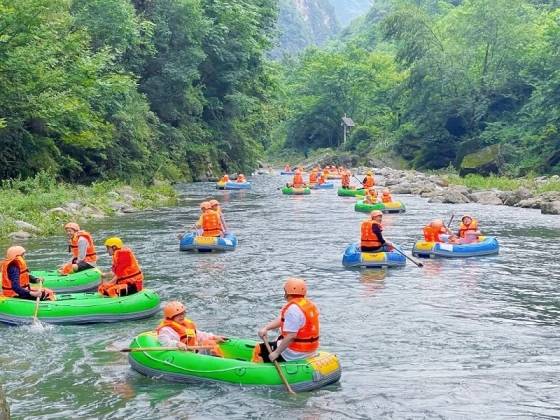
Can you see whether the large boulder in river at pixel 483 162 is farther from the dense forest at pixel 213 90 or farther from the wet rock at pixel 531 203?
the wet rock at pixel 531 203

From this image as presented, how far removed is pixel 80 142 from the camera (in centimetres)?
2516

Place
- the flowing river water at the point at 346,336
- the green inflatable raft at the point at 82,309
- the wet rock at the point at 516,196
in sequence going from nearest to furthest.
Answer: the flowing river water at the point at 346,336, the green inflatable raft at the point at 82,309, the wet rock at the point at 516,196

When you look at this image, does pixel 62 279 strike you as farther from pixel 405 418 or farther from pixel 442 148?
pixel 442 148

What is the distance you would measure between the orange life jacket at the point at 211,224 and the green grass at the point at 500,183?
632 inches

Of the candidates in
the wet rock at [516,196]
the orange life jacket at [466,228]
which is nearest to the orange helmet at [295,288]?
the orange life jacket at [466,228]

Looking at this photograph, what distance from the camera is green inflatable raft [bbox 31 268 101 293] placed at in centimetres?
1223

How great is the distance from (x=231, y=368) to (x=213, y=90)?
3543 cm

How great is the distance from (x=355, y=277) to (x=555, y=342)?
4.97m

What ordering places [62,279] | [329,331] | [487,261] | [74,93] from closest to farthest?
[329,331], [62,279], [487,261], [74,93]

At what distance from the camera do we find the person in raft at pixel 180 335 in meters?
8.35

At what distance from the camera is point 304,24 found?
6658 inches

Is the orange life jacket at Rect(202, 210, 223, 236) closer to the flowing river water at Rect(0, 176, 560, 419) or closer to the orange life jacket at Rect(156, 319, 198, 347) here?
the flowing river water at Rect(0, 176, 560, 419)

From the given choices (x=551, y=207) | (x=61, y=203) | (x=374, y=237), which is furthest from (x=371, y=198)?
(x=374, y=237)

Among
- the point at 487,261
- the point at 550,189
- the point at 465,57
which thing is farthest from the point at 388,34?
the point at 487,261
